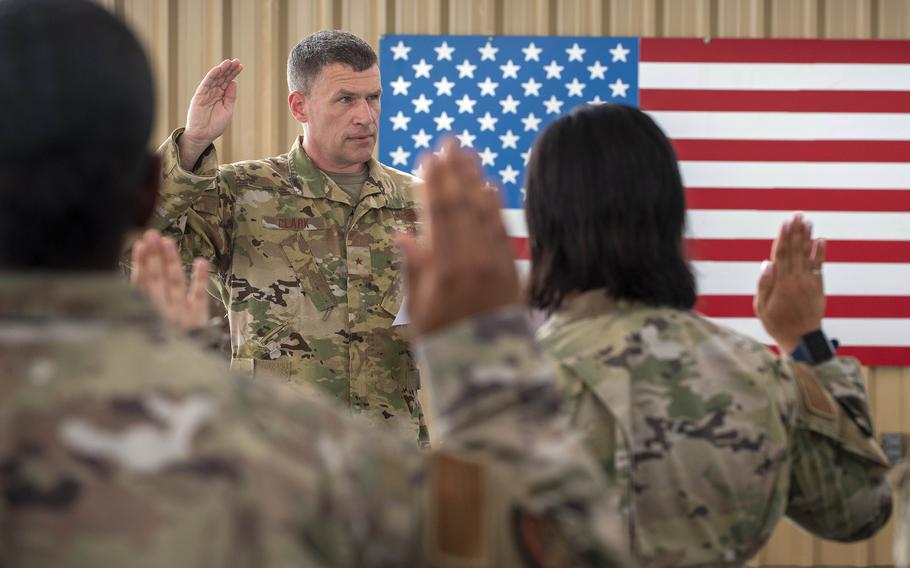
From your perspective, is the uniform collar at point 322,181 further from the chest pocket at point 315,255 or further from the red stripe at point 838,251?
the red stripe at point 838,251

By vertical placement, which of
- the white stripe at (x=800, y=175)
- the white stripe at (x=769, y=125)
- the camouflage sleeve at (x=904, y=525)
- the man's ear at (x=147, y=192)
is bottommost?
the camouflage sleeve at (x=904, y=525)

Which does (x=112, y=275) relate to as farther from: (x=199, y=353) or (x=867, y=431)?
(x=867, y=431)

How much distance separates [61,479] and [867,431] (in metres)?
1.26

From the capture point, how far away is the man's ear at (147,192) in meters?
0.88

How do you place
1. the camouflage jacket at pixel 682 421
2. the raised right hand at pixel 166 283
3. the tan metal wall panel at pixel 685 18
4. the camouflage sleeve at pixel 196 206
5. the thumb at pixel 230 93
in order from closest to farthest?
the raised right hand at pixel 166 283 → the camouflage jacket at pixel 682 421 → the camouflage sleeve at pixel 196 206 → the thumb at pixel 230 93 → the tan metal wall panel at pixel 685 18

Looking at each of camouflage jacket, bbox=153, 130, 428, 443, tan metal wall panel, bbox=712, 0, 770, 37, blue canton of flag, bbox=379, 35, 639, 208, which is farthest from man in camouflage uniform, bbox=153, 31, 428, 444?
tan metal wall panel, bbox=712, 0, 770, 37

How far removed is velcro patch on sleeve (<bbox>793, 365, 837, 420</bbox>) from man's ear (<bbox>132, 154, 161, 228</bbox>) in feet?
3.48

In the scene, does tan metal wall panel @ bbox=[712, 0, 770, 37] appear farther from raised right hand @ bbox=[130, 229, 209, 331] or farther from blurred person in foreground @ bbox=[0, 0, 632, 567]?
blurred person in foreground @ bbox=[0, 0, 632, 567]

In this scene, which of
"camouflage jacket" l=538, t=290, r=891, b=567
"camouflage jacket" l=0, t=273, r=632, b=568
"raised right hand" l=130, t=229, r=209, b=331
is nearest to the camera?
"camouflage jacket" l=0, t=273, r=632, b=568

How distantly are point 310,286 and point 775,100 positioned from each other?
2855 millimetres

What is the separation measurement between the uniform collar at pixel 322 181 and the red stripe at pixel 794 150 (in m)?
2.19

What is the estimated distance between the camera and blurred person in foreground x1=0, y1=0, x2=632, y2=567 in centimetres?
75

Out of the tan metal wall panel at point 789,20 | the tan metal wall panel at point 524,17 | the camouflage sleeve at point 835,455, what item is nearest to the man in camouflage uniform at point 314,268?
the camouflage sleeve at point 835,455

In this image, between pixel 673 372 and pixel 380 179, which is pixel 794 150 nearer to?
pixel 380 179
